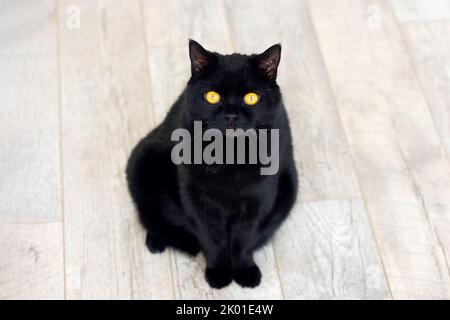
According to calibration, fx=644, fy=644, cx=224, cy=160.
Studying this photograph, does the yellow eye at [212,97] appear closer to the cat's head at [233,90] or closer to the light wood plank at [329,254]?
the cat's head at [233,90]

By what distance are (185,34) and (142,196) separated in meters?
0.70

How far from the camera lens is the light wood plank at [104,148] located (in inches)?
67.9

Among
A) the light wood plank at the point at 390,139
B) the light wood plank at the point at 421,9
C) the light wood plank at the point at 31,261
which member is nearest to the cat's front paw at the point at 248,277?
the light wood plank at the point at 390,139

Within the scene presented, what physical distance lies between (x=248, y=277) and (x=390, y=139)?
648 mm

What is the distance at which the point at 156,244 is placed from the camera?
174 cm

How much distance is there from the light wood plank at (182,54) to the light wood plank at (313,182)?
0.04 metres

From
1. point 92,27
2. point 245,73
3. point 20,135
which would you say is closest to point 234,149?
point 245,73

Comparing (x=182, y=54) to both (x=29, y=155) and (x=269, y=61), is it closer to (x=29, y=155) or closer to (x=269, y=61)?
(x=29, y=155)

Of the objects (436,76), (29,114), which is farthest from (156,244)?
(436,76)

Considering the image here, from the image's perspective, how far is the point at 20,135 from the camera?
1.94 meters

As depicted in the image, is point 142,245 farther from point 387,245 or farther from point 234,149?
point 387,245

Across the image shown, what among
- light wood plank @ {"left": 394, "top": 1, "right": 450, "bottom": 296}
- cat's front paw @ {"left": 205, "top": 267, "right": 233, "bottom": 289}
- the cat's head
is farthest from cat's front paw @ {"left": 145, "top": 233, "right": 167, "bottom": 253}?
light wood plank @ {"left": 394, "top": 1, "right": 450, "bottom": 296}

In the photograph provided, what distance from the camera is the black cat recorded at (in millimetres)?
1429

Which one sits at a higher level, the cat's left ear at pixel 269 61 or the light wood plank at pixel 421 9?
the cat's left ear at pixel 269 61
